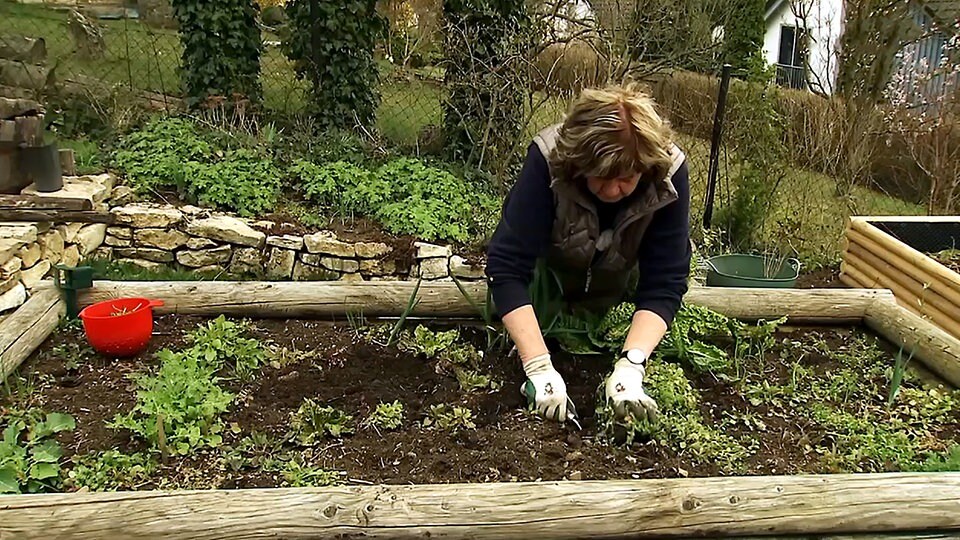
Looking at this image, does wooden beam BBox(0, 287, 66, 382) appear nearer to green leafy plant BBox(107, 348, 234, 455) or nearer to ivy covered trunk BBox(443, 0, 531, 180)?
green leafy plant BBox(107, 348, 234, 455)

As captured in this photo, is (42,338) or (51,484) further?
(42,338)

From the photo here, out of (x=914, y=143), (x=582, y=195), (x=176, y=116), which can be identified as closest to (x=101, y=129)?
(x=176, y=116)

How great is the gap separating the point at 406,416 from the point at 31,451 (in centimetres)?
98

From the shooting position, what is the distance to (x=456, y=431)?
2301mm

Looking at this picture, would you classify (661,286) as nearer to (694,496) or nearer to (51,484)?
(694,496)

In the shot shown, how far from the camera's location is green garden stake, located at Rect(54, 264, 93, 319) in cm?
288

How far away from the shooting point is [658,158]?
6.94 ft

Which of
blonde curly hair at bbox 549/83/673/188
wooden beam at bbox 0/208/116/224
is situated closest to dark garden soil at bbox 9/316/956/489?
blonde curly hair at bbox 549/83/673/188

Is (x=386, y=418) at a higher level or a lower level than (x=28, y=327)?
lower

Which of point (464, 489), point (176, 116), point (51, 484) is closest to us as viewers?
point (464, 489)

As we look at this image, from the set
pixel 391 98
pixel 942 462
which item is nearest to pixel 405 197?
pixel 391 98

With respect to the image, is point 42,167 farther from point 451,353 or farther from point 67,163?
point 451,353

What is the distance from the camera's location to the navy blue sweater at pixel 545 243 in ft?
7.66

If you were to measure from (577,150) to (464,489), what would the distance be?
888 millimetres
